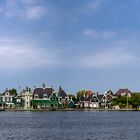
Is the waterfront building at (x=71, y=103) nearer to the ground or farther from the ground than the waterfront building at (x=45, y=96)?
nearer to the ground

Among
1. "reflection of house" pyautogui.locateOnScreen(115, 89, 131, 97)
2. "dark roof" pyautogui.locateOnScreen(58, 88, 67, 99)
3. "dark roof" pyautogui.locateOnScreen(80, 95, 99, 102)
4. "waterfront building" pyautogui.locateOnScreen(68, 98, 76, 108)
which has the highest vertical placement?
"reflection of house" pyautogui.locateOnScreen(115, 89, 131, 97)

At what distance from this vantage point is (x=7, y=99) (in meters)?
148

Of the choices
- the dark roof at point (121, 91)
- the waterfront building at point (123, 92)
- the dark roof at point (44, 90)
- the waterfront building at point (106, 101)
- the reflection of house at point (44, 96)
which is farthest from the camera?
the dark roof at point (121, 91)

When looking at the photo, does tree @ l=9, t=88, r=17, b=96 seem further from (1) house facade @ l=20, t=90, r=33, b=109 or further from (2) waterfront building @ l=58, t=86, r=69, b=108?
(2) waterfront building @ l=58, t=86, r=69, b=108

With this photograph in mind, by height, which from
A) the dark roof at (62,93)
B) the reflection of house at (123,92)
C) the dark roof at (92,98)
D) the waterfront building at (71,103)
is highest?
the reflection of house at (123,92)

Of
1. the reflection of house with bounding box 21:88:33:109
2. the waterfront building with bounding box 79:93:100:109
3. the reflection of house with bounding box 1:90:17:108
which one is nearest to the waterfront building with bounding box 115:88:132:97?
the waterfront building with bounding box 79:93:100:109

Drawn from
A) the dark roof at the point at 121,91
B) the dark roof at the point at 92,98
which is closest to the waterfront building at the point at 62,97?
the dark roof at the point at 92,98

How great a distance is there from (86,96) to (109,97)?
26.7 ft

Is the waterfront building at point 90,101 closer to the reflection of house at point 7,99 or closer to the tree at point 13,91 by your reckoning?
the tree at point 13,91

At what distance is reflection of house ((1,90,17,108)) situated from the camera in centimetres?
14750

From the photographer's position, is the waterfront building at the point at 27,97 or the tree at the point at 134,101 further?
the tree at the point at 134,101

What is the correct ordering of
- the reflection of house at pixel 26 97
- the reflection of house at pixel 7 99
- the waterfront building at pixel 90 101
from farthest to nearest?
the waterfront building at pixel 90 101, the reflection of house at pixel 7 99, the reflection of house at pixel 26 97

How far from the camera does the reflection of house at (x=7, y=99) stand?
484ft

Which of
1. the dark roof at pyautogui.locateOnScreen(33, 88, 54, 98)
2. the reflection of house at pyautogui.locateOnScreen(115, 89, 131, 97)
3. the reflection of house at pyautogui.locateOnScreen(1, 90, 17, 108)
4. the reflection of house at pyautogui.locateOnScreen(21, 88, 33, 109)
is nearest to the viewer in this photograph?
the dark roof at pyautogui.locateOnScreen(33, 88, 54, 98)
